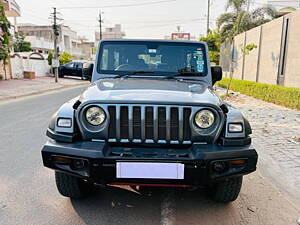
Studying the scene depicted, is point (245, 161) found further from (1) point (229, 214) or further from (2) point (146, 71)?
(2) point (146, 71)

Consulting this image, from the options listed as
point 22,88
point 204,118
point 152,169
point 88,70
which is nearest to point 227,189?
point 204,118

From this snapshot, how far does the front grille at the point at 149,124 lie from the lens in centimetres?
229

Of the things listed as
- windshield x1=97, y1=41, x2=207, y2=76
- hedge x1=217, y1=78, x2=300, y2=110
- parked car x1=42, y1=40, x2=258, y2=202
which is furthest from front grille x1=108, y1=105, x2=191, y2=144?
hedge x1=217, y1=78, x2=300, y2=110

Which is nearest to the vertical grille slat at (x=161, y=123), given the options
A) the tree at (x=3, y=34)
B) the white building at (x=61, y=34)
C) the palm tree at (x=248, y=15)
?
the tree at (x=3, y=34)

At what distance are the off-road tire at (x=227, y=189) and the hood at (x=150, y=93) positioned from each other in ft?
2.65

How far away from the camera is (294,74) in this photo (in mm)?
10008

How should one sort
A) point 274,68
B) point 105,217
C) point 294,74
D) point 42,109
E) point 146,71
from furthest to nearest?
point 274,68
point 294,74
point 42,109
point 146,71
point 105,217

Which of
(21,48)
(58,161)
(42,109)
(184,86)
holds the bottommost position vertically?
(42,109)

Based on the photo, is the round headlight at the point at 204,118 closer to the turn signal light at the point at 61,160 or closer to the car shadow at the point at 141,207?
the car shadow at the point at 141,207

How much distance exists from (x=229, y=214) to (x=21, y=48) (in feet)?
144

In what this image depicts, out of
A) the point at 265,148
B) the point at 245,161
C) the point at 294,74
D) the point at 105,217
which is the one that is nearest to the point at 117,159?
the point at 105,217

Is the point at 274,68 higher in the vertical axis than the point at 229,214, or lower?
higher

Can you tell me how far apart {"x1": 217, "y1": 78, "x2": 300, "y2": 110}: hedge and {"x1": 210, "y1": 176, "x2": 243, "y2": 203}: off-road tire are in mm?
6846

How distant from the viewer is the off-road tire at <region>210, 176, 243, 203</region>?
260cm
